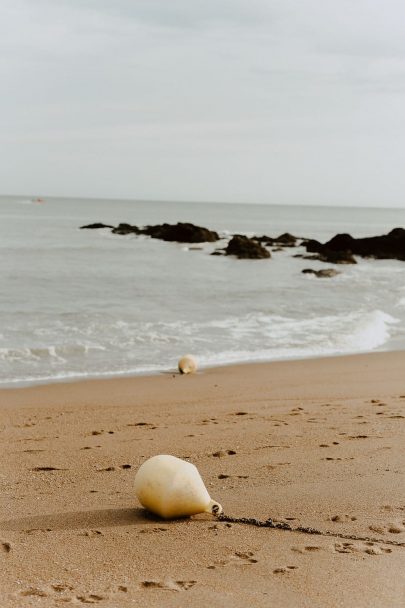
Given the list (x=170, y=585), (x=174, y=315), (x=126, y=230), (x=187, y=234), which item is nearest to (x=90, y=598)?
(x=170, y=585)

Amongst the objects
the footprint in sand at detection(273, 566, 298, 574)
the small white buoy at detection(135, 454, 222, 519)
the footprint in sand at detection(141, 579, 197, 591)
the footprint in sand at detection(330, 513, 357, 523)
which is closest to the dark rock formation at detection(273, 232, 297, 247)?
the footprint in sand at detection(330, 513, 357, 523)

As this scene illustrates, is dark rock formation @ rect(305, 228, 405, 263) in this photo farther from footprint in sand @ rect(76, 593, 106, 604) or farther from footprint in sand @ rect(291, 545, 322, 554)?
footprint in sand @ rect(76, 593, 106, 604)

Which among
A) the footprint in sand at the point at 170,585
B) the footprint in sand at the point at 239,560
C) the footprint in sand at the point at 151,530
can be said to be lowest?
the footprint in sand at the point at 151,530

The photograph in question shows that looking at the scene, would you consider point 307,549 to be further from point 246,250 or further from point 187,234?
point 187,234

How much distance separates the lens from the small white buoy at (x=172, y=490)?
4.46 meters

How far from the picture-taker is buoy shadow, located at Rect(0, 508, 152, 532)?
14.5ft

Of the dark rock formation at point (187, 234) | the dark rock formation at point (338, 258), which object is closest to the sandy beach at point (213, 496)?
the dark rock formation at point (338, 258)

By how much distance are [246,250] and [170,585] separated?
36.8 meters

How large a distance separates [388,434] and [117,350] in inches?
266

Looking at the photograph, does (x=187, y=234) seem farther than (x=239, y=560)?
Yes

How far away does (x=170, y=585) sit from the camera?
362cm

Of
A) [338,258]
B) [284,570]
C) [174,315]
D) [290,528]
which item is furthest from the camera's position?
[338,258]

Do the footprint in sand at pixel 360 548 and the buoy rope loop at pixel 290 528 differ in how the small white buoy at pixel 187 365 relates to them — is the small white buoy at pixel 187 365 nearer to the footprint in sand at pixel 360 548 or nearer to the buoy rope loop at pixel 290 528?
the buoy rope loop at pixel 290 528

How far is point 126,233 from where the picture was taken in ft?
212
